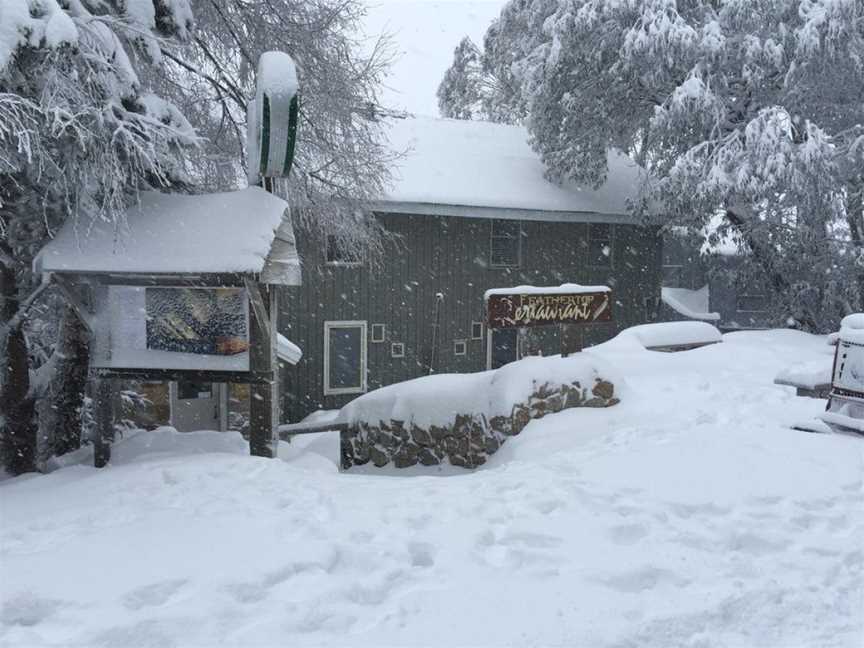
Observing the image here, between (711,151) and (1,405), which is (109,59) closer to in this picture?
(1,405)

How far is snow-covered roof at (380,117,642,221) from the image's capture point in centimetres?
1614

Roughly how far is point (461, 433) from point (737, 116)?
461 inches

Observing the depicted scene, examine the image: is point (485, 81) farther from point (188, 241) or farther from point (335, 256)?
point (188, 241)

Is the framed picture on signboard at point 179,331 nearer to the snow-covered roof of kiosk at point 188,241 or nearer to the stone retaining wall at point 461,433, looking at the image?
the snow-covered roof of kiosk at point 188,241

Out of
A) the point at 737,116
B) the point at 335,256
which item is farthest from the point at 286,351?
the point at 737,116

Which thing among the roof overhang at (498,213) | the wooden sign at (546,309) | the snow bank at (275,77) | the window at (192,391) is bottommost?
the window at (192,391)

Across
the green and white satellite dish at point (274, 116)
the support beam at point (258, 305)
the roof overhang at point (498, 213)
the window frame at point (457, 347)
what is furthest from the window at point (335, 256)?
the support beam at point (258, 305)

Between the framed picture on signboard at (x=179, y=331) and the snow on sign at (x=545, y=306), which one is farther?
the snow on sign at (x=545, y=306)

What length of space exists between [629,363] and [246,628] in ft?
31.9

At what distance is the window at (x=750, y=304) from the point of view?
26591mm

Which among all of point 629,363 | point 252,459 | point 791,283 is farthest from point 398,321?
point 252,459

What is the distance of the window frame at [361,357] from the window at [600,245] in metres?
6.40

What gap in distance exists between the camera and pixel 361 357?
1667 cm

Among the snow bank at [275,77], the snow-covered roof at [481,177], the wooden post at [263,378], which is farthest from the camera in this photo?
the snow-covered roof at [481,177]
